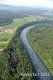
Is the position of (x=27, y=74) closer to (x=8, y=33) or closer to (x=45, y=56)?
(x=45, y=56)

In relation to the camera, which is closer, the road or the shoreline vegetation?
the shoreline vegetation

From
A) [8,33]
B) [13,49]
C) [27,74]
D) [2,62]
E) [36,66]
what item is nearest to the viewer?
[27,74]

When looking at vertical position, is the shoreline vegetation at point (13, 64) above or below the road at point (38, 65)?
above

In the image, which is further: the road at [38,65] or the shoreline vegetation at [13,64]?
the road at [38,65]

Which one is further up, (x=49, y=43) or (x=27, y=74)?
(x=27, y=74)

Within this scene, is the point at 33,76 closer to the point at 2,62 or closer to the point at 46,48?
the point at 2,62

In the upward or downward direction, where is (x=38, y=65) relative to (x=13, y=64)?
downward

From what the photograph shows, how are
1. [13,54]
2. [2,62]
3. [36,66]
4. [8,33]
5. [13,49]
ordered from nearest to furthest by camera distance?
1. [2,62]
2. [36,66]
3. [13,54]
4. [13,49]
5. [8,33]

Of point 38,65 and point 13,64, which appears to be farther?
point 38,65

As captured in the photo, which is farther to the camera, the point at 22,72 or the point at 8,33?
the point at 8,33

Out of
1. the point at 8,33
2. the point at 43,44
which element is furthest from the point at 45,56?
the point at 8,33

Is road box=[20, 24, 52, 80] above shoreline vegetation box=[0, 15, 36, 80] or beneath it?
beneath
